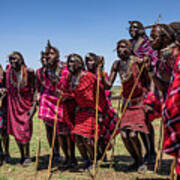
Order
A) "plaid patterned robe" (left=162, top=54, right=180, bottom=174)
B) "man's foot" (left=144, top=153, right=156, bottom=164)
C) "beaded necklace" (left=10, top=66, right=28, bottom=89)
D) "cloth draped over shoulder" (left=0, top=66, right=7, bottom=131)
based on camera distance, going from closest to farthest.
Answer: "plaid patterned robe" (left=162, top=54, right=180, bottom=174), "man's foot" (left=144, top=153, right=156, bottom=164), "beaded necklace" (left=10, top=66, right=28, bottom=89), "cloth draped over shoulder" (left=0, top=66, right=7, bottom=131)

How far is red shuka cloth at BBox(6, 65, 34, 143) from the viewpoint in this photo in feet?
21.6

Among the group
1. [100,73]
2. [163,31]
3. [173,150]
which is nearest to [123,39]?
[100,73]

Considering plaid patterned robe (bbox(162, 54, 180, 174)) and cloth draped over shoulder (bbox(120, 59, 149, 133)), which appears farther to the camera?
cloth draped over shoulder (bbox(120, 59, 149, 133))

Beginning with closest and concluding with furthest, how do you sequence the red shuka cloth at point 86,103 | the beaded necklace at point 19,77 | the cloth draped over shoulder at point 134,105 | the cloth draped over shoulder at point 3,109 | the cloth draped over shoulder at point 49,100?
the cloth draped over shoulder at point 134,105 < the red shuka cloth at point 86,103 < the cloth draped over shoulder at point 49,100 < the beaded necklace at point 19,77 < the cloth draped over shoulder at point 3,109

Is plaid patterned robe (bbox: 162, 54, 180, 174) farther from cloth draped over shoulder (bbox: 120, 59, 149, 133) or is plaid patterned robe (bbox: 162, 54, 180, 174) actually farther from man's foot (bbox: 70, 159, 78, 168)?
man's foot (bbox: 70, 159, 78, 168)

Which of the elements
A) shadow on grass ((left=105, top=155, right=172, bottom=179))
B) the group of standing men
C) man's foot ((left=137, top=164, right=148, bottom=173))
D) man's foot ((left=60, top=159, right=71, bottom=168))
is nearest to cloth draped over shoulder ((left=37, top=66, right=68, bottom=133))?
the group of standing men

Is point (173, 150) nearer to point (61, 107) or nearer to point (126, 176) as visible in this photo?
point (126, 176)

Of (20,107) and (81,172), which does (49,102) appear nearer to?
(20,107)

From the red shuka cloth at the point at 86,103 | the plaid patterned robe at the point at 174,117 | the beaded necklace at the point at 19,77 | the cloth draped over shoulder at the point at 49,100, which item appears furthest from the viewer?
the beaded necklace at the point at 19,77

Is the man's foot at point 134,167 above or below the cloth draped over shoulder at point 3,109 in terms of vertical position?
below

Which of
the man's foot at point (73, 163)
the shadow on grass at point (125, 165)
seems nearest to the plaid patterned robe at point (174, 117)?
the shadow on grass at point (125, 165)

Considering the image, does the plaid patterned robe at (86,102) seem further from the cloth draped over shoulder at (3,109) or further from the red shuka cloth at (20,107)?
the cloth draped over shoulder at (3,109)

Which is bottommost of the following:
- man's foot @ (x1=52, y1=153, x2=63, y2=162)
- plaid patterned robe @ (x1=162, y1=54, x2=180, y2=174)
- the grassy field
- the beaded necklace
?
the grassy field

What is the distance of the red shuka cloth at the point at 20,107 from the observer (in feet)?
21.6
